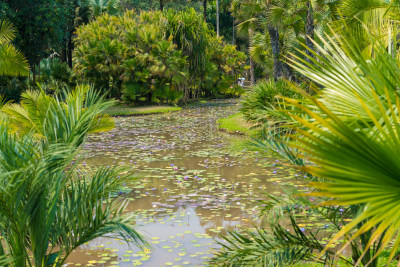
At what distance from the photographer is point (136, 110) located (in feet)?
89.4

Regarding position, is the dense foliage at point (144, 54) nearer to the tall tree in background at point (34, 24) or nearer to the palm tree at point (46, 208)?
the tall tree in background at point (34, 24)

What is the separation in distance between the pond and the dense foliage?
11.0 m

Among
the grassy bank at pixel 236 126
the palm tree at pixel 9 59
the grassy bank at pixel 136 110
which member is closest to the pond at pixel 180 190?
the grassy bank at pixel 236 126

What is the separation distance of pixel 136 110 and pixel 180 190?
18402 mm

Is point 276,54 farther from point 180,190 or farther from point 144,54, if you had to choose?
point 180,190

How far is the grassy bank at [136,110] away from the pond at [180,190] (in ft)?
25.6

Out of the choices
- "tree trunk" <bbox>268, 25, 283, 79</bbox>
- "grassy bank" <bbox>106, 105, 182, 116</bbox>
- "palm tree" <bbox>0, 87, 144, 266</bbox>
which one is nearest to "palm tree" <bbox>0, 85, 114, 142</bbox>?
"palm tree" <bbox>0, 87, 144, 266</bbox>

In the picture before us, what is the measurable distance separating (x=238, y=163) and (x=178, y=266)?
6.52 meters

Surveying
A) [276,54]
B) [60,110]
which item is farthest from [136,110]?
[60,110]

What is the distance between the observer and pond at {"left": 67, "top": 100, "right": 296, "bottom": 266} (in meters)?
6.07

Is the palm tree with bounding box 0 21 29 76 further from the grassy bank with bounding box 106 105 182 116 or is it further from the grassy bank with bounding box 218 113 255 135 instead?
the grassy bank with bounding box 106 105 182 116

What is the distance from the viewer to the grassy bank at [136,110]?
84.9 feet

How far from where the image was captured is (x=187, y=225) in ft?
23.5

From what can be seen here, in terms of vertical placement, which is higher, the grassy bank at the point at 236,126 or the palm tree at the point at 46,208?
the palm tree at the point at 46,208
